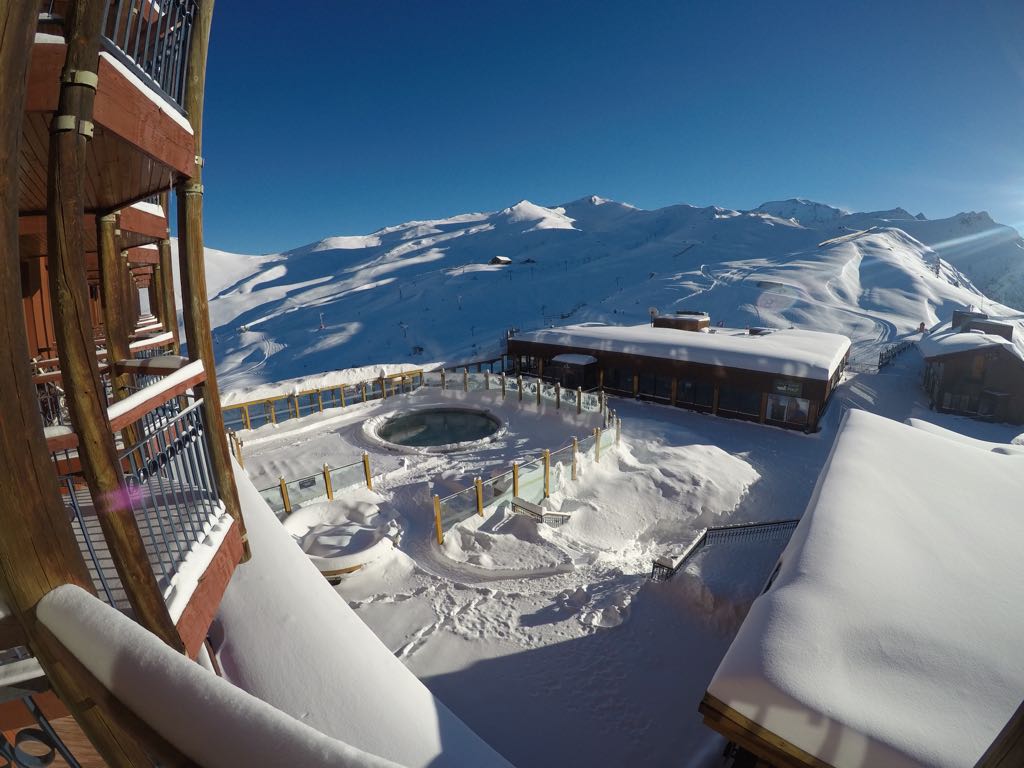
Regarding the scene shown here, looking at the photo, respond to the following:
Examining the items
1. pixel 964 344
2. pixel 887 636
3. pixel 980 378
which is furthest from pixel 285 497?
pixel 964 344

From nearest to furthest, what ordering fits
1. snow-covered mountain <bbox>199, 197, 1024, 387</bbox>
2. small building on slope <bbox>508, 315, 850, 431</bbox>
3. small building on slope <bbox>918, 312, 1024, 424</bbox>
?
small building on slope <bbox>508, 315, 850, 431</bbox> → small building on slope <bbox>918, 312, 1024, 424</bbox> → snow-covered mountain <bbox>199, 197, 1024, 387</bbox>

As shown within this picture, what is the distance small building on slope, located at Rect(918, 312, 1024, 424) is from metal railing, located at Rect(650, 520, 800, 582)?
1946 centimetres

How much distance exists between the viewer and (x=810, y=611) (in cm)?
492

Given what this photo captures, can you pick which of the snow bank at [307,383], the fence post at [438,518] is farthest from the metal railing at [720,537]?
the snow bank at [307,383]

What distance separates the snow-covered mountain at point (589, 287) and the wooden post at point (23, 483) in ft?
125

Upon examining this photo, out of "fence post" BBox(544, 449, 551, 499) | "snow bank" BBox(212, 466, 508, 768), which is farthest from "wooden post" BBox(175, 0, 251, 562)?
"fence post" BBox(544, 449, 551, 499)

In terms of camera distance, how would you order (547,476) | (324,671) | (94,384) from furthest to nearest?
(547,476) → (324,671) → (94,384)

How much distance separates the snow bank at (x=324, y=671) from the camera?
3.52 metres

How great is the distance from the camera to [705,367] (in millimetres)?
21594

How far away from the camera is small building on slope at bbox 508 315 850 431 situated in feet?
64.6

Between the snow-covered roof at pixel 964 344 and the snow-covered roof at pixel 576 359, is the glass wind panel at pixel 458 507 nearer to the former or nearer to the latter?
the snow-covered roof at pixel 576 359

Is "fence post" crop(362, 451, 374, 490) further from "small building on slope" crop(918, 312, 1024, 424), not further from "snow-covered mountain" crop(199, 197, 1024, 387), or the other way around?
"small building on slope" crop(918, 312, 1024, 424)

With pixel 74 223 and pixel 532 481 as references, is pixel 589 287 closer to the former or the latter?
pixel 532 481

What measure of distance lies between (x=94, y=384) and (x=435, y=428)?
1715 cm
